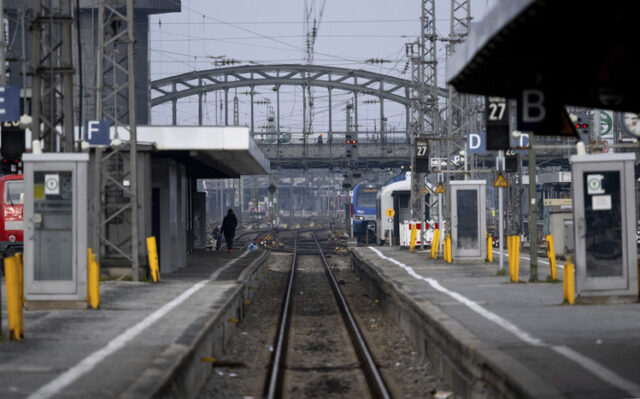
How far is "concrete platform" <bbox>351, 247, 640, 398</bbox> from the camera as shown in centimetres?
903

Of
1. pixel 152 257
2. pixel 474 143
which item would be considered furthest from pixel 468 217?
pixel 152 257

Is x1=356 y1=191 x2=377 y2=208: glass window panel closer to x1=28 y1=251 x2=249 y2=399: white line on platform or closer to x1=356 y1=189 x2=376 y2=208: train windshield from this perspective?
x1=356 y1=189 x2=376 y2=208: train windshield

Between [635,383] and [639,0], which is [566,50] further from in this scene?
[635,383]

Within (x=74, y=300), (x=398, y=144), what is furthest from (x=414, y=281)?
(x=398, y=144)

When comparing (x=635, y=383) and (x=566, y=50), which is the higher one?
(x=566, y=50)

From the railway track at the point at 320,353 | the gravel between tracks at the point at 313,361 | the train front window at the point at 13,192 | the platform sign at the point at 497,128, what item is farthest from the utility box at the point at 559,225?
the train front window at the point at 13,192

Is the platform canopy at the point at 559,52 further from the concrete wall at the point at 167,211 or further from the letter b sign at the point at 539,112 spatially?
the concrete wall at the point at 167,211

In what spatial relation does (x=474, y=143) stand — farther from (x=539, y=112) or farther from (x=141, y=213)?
(x=539, y=112)

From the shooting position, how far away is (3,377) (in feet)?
31.9

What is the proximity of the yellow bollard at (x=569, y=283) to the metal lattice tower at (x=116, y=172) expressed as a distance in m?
9.71

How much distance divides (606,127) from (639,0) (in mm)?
28672

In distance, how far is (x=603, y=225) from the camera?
15.6m

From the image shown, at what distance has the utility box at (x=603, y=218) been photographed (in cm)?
1548

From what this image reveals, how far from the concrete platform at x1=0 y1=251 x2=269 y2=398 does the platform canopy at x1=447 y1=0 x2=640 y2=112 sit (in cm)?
416
